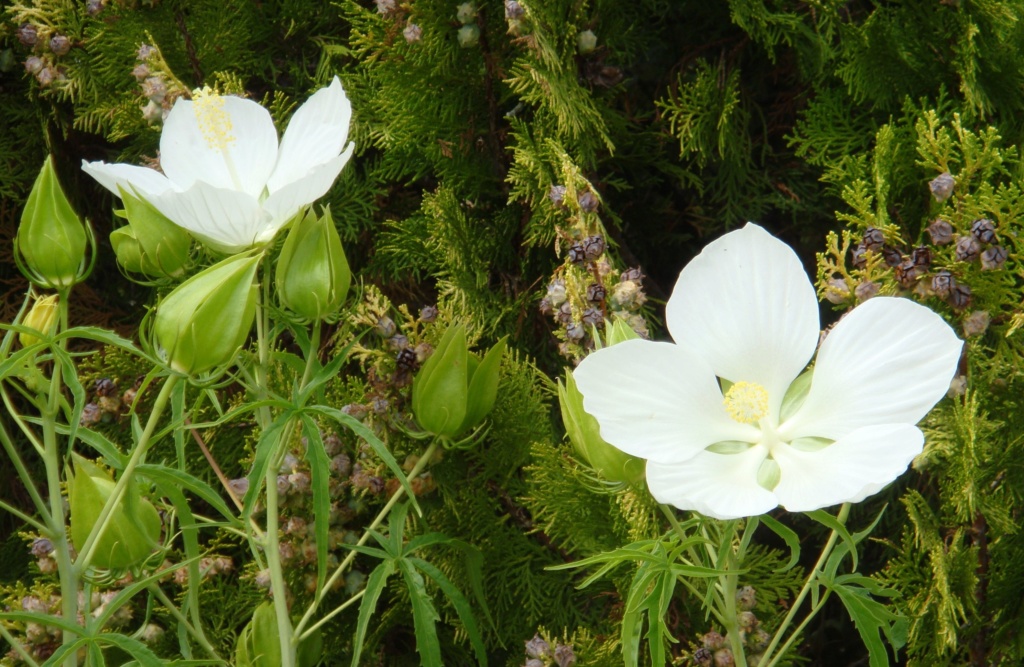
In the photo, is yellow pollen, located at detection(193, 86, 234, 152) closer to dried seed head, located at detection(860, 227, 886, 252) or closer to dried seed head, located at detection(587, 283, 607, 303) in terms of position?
dried seed head, located at detection(587, 283, 607, 303)

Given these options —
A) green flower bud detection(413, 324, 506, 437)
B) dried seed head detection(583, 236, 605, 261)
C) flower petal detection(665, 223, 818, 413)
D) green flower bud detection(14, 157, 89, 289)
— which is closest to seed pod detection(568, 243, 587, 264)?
dried seed head detection(583, 236, 605, 261)

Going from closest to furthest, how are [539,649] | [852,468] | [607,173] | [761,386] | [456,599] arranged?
1. [852,468]
2. [761,386]
3. [456,599]
4. [539,649]
5. [607,173]

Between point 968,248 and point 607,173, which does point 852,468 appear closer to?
point 968,248

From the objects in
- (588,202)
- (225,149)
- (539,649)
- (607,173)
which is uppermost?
(225,149)

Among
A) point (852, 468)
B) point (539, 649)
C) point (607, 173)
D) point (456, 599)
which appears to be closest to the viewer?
point (852, 468)

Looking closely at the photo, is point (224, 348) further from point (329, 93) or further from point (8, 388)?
point (8, 388)

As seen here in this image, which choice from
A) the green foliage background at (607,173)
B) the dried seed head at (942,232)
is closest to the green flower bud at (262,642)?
the green foliage background at (607,173)

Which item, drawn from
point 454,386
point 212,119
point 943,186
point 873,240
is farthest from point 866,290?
point 212,119
